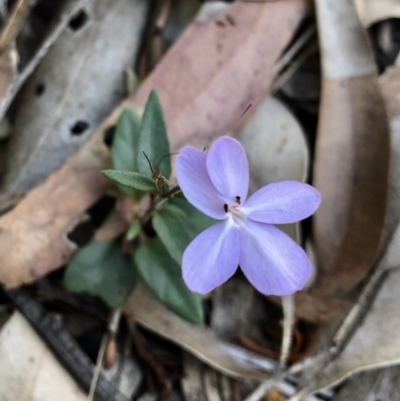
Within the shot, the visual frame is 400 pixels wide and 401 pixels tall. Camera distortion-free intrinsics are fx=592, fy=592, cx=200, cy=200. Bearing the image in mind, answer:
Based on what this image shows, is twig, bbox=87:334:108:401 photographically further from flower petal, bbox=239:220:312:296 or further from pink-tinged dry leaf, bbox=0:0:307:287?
flower petal, bbox=239:220:312:296

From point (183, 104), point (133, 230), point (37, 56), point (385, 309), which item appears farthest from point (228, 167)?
point (37, 56)

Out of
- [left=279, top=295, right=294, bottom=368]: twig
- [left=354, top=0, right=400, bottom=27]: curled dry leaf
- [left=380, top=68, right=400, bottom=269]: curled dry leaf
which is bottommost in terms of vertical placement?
[left=279, top=295, right=294, bottom=368]: twig

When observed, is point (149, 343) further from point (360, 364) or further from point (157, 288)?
point (360, 364)

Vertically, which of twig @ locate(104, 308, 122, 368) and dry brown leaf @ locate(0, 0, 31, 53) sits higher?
dry brown leaf @ locate(0, 0, 31, 53)

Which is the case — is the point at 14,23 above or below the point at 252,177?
above

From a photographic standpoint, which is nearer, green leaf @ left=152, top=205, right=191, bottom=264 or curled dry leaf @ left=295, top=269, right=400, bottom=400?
green leaf @ left=152, top=205, right=191, bottom=264

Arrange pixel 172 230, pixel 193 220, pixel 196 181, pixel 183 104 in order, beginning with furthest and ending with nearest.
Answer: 1. pixel 183 104
2. pixel 193 220
3. pixel 172 230
4. pixel 196 181

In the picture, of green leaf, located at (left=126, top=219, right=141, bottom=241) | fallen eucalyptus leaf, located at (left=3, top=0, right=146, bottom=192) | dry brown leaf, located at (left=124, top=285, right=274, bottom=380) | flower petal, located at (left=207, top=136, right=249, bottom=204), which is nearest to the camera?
flower petal, located at (left=207, top=136, right=249, bottom=204)

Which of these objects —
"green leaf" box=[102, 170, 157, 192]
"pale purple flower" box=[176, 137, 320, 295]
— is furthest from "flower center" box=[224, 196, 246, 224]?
"green leaf" box=[102, 170, 157, 192]

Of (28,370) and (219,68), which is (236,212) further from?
(28,370)
